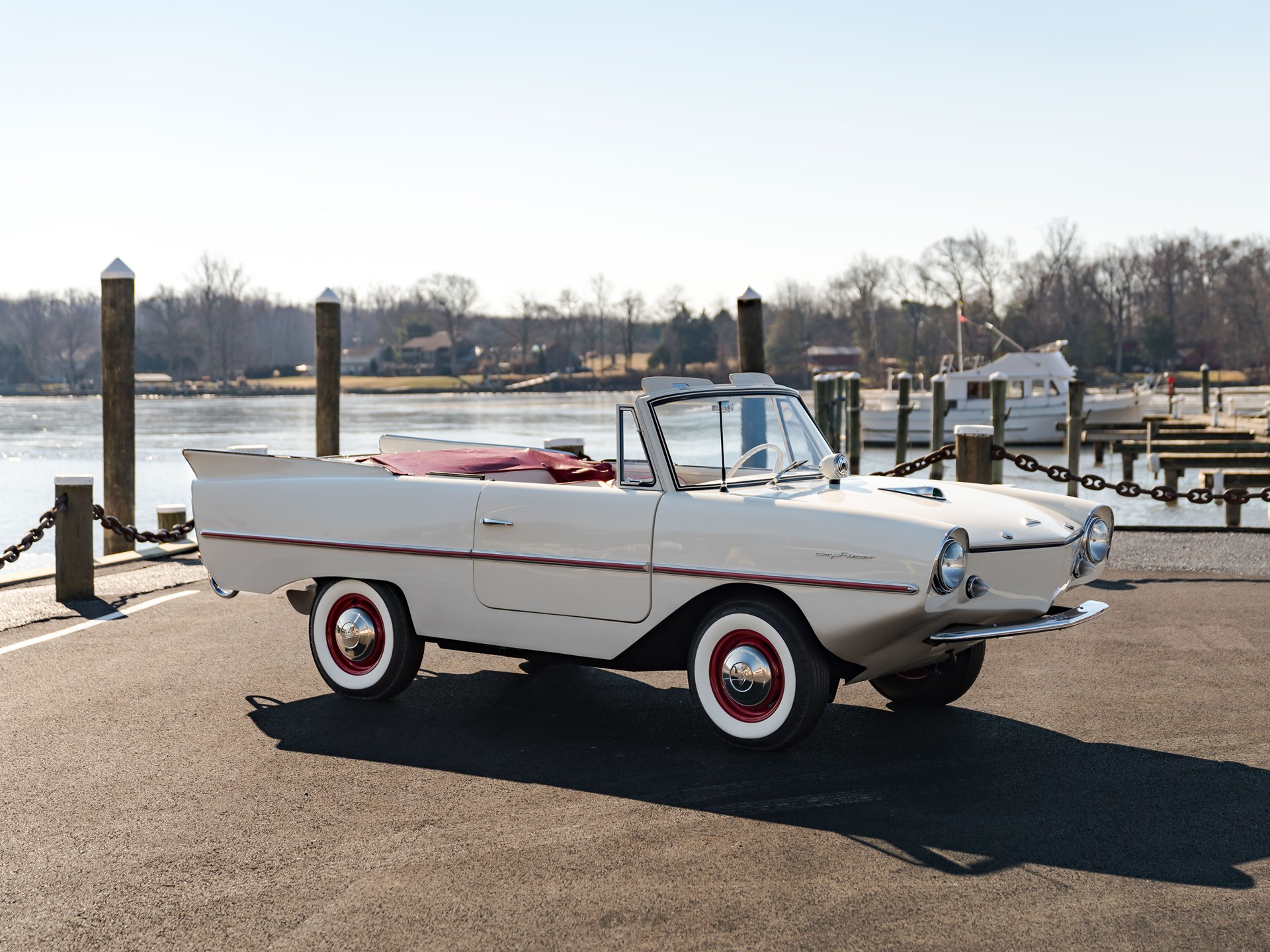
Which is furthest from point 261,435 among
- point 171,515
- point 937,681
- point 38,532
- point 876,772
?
point 876,772

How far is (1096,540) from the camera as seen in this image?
5797 millimetres

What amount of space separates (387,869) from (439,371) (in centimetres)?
11799

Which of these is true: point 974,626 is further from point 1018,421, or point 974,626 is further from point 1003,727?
point 1018,421

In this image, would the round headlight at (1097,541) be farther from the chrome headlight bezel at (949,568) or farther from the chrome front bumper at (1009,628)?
the chrome headlight bezel at (949,568)

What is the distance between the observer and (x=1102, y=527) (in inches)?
230

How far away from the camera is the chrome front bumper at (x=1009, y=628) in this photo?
507 cm

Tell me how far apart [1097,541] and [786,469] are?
1481 mm

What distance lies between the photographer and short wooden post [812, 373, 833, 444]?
67.5 feet

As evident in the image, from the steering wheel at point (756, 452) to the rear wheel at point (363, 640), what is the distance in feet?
5.82

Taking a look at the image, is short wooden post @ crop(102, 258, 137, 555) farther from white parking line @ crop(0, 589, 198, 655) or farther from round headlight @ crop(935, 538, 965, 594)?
round headlight @ crop(935, 538, 965, 594)

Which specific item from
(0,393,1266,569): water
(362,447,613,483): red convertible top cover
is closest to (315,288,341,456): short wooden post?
(0,393,1266,569): water

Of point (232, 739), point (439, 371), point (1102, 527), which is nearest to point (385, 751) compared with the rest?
point (232, 739)

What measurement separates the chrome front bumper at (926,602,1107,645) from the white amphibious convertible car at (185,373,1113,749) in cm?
1

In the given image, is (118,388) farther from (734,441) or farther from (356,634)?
(734,441)
